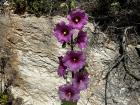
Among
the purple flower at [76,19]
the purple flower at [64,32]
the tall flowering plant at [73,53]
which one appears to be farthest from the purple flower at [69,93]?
the purple flower at [76,19]

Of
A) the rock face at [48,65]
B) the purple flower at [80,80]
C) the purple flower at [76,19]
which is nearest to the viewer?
the purple flower at [76,19]

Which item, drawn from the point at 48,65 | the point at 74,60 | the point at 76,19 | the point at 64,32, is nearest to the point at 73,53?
the point at 74,60

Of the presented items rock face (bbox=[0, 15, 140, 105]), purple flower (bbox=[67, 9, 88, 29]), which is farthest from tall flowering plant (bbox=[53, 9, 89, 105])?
rock face (bbox=[0, 15, 140, 105])

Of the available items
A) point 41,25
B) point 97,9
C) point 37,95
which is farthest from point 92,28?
point 37,95

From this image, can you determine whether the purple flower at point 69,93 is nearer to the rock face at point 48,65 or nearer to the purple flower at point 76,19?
the purple flower at point 76,19

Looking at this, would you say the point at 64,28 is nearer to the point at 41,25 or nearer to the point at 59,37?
the point at 59,37

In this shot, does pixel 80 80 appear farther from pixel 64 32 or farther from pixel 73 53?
pixel 64 32

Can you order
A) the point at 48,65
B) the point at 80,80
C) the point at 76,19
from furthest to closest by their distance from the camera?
the point at 48,65 < the point at 80,80 < the point at 76,19
